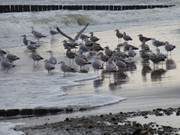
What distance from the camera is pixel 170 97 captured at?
44.4 ft

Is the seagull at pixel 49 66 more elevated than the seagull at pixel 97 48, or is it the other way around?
the seagull at pixel 97 48

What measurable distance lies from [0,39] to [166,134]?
22.5 meters

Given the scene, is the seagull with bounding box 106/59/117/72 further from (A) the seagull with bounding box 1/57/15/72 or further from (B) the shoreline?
(B) the shoreline

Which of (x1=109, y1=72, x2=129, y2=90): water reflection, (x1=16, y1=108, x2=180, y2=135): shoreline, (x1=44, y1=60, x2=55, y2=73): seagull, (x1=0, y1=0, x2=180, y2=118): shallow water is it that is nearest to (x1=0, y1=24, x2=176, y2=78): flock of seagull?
(x1=44, y1=60, x2=55, y2=73): seagull

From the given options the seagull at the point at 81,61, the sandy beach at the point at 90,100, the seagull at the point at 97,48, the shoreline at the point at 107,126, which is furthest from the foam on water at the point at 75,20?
the shoreline at the point at 107,126

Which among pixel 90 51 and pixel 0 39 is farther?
pixel 0 39

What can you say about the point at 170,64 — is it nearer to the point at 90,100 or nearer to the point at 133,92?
the point at 133,92

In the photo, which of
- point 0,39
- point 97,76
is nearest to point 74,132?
point 97,76

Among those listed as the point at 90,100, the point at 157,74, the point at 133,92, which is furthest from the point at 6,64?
the point at 90,100

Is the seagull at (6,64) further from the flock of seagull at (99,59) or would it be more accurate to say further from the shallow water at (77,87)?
the shallow water at (77,87)

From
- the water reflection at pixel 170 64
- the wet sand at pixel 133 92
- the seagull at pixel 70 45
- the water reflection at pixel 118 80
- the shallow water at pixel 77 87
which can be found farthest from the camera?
the seagull at pixel 70 45

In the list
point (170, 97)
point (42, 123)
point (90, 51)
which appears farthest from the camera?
point (90, 51)

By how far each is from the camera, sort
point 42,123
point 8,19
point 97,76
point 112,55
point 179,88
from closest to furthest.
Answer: point 42,123 → point 179,88 → point 97,76 → point 112,55 → point 8,19

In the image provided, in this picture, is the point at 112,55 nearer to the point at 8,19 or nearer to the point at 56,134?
the point at 56,134
